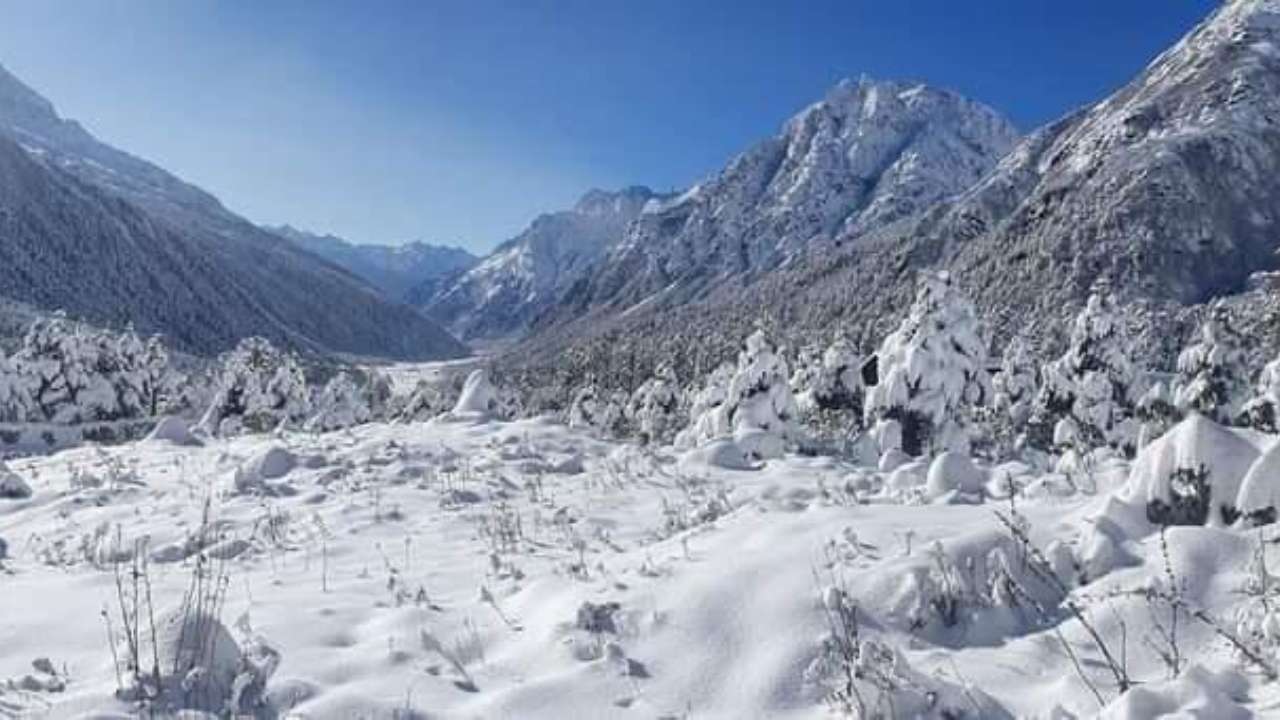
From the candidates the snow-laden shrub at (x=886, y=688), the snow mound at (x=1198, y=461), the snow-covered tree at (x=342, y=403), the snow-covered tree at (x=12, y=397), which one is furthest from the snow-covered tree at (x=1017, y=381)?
the snow-covered tree at (x=12, y=397)

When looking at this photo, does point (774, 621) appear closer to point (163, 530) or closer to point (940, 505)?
point (940, 505)

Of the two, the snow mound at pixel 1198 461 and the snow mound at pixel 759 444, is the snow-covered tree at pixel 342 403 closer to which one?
the snow mound at pixel 759 444

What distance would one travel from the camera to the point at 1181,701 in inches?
161

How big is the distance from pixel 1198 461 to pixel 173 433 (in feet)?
51.2

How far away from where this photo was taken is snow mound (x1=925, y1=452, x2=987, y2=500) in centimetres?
885

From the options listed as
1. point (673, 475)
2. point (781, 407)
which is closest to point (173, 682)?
point (673, 475)

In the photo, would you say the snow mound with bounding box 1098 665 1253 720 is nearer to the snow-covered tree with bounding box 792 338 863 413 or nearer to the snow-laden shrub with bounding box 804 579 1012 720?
the snow-laden shrub with bounding box 804 579 1012 720

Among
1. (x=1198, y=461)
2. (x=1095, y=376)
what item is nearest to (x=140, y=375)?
(x=1095, y=376)

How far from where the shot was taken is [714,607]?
5.61m

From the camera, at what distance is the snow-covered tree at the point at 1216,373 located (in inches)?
1057

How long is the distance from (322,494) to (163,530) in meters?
1.78

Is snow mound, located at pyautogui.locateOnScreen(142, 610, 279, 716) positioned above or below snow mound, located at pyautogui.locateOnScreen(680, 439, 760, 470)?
below

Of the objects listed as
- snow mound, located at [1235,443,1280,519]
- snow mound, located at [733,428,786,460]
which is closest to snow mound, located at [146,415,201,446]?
snow mound, located at [733,428,786,460]

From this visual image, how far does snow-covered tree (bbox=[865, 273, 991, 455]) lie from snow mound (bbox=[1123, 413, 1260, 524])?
18521mm
